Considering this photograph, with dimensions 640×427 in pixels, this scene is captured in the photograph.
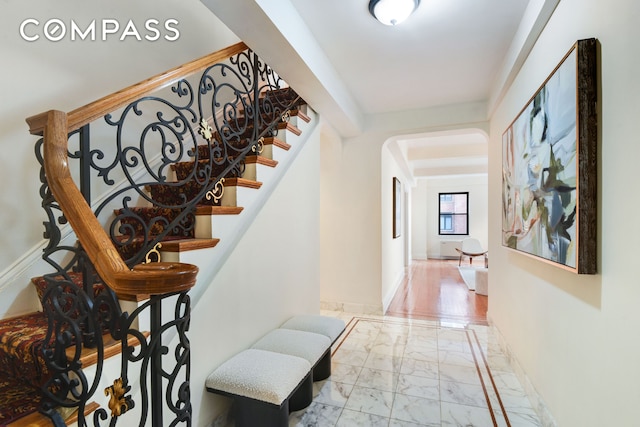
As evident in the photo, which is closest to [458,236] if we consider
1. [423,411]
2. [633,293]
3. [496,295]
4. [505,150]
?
[496,295]

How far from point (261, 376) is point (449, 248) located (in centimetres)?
966

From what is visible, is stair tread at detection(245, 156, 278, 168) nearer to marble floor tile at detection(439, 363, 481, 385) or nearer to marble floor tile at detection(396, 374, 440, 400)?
marble floor tile at detection(396, 374, 440, 400)

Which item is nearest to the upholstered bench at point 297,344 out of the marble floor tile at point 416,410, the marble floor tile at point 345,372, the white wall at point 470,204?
the marble floor tile at point 345,372

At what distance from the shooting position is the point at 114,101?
1279 millimetres

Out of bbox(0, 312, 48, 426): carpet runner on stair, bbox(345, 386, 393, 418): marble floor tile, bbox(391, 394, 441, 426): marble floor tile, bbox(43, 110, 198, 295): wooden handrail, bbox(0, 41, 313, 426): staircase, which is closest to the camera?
bbox(43, 110, 198, 295): wooden handrail

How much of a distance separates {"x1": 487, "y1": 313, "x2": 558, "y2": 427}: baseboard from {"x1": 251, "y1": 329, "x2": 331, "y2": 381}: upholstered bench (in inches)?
54.4

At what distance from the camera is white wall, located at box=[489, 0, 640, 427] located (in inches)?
44.3

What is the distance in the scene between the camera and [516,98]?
2.53 meters

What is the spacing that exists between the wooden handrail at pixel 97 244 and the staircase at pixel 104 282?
29 millimetres

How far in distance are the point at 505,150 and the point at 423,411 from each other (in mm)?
2262

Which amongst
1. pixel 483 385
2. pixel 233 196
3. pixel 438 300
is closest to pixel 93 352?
pixel 233 196

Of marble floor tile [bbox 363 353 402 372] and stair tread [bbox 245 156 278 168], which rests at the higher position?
stair tread [bbox 245 156 278 168]

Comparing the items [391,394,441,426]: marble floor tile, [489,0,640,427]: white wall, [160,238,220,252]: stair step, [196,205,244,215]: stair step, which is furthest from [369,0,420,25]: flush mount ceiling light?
[391,394,441,426]: marble floor tile

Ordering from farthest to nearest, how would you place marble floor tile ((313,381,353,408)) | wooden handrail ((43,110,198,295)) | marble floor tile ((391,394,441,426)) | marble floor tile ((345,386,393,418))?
marble floor tile ((313,381,353,408)) < marble floor tile ((345,386,393,418)) < marble floor tile ((391,394,441,426)) < wooden handrail ((43,110,198,295))
